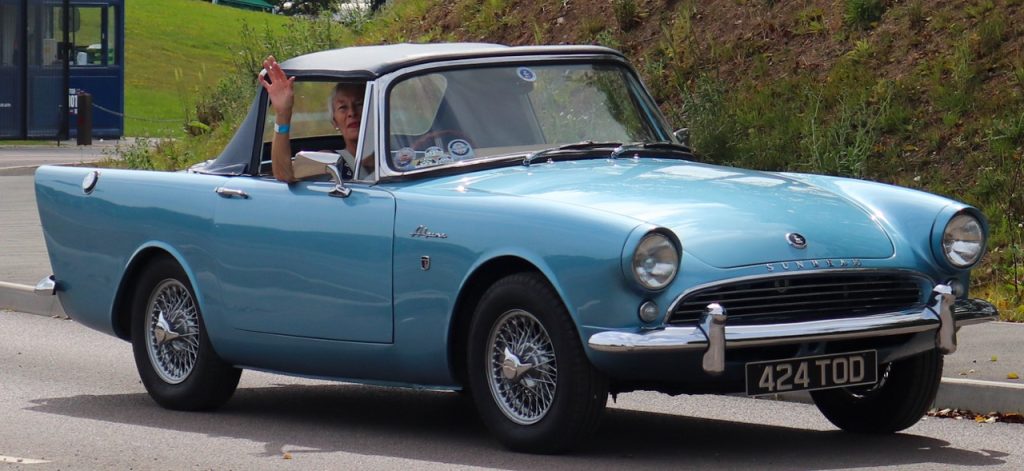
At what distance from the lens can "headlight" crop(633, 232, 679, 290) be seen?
6844mm

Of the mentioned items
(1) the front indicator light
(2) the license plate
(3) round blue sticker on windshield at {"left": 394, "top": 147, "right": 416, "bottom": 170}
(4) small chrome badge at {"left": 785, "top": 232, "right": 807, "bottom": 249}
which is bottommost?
(2) the license plate

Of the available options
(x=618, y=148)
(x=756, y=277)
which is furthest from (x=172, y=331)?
(x=756, y=277)

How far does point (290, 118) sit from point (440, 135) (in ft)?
3.30

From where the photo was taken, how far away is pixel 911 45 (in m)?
16.7

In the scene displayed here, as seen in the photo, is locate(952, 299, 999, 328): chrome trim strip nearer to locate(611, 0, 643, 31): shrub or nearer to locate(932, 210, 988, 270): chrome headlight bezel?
locate(932, 210, 988, 270): chrome headlight bezel

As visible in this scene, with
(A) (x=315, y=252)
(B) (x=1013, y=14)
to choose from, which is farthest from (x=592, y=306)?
(B) (x=1013, y=14)

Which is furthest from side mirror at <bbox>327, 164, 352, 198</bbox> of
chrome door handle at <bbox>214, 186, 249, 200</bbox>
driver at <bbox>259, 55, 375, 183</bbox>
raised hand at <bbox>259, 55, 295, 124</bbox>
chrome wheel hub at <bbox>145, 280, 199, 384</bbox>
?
chrome wheel hub at <bbox>145, 280, 199, 384</bbox>

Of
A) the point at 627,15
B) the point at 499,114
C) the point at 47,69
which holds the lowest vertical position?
the point at 47,69

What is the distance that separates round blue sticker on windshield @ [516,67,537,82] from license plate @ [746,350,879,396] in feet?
6.90

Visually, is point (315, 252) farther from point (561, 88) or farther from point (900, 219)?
point (900, 219)

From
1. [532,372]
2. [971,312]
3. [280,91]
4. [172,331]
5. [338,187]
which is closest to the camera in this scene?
[532,372]

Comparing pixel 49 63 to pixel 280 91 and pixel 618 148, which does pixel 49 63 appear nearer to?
pixel 280 91

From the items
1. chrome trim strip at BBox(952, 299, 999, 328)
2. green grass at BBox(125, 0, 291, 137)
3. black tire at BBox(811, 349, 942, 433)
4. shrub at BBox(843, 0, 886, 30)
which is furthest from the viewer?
green grass at BBox(125, 0, 291, 137)

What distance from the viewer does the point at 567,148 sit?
834 centimetres
